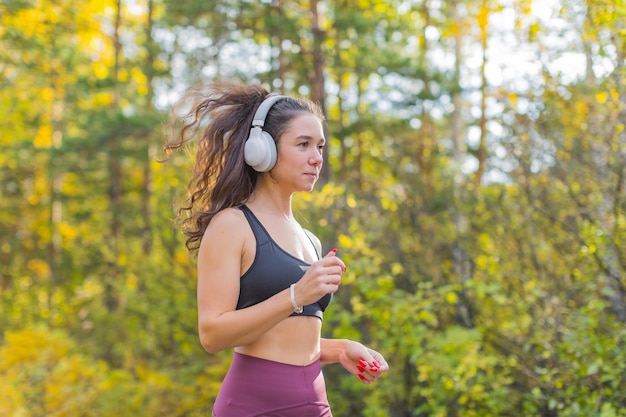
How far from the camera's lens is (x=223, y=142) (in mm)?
2762

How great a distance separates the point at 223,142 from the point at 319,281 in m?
0.76

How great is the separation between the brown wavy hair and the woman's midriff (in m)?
0.42

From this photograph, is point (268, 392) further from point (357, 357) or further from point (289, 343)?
point (357, 357)

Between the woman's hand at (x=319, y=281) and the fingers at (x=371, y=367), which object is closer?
the woman's hand at (x=319, y=281)

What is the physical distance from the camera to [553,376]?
5.00 m

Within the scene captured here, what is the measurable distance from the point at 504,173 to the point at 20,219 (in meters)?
17.8

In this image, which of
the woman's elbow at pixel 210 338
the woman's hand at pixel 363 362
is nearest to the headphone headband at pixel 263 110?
the woman's elbow at pixel 210 338

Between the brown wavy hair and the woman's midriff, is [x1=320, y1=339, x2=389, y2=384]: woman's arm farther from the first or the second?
the brown wavy hair

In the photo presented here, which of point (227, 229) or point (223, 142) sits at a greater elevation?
point (223, 142)

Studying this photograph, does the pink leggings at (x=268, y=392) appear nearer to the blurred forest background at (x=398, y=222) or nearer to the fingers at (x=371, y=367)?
the fingers at (x=371, y=367)

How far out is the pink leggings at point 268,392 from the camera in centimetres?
243

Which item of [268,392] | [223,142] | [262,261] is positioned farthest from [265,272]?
[223,142]

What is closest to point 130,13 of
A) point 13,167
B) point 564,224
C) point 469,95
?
point 13,167

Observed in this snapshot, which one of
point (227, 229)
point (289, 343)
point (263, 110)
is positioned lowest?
point (289, 343)
